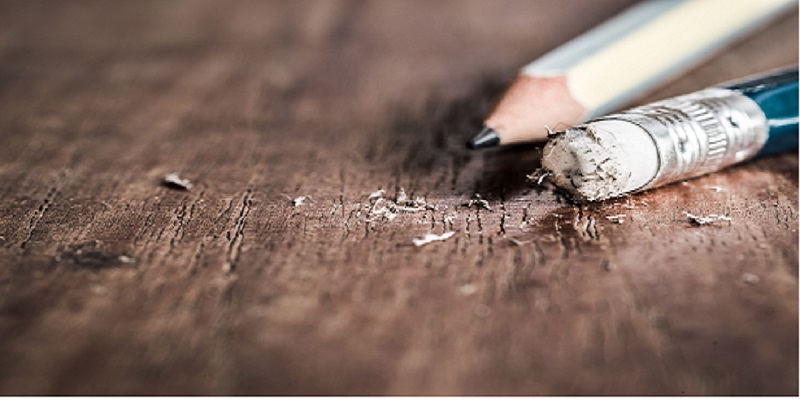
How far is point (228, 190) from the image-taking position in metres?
0.71

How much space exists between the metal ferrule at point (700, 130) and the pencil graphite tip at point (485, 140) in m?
0.10

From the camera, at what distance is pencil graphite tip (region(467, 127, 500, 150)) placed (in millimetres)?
719

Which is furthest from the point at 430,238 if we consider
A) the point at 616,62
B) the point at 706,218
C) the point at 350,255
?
the point at 616,62

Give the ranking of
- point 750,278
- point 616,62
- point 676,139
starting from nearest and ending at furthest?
point 750,278 < point 676,139 < point 616,62

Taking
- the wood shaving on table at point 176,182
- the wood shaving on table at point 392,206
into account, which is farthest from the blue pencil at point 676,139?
the wood shaving on table at point 176,182

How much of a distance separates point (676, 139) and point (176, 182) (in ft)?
1.32

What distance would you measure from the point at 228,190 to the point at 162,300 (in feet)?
0.64

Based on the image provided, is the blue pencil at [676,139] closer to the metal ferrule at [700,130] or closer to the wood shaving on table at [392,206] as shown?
the metal ferrule at [700,130]

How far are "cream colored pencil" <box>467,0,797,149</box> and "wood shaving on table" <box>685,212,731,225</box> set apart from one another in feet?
0.51

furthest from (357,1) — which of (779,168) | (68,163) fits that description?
(779,168)

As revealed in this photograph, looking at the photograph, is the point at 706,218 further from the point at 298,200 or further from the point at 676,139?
the point at 298,200

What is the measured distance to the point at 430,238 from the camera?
1.97ft

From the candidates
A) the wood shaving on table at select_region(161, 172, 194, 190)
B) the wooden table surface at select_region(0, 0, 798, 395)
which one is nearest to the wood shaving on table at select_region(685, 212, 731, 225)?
the wooden table surface at select_region(0, 0, 798, 395)

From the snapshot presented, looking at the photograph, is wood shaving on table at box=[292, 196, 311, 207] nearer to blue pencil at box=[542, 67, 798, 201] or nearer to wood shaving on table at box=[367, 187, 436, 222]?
wood shaving on table at box=[367, 187, 436, 222]
